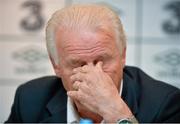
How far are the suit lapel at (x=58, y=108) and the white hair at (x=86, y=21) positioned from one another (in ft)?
0.66

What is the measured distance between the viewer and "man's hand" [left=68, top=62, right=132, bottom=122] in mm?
1133

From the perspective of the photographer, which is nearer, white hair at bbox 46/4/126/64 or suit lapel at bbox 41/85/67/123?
white hair at bbox 46/4/126/64

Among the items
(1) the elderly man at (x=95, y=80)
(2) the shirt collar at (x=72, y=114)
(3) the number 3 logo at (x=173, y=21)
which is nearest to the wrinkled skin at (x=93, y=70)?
(1) the elderly man at (x=95, y=80)

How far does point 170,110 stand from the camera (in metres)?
1.32

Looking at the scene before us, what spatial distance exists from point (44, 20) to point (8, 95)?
1.93 feet

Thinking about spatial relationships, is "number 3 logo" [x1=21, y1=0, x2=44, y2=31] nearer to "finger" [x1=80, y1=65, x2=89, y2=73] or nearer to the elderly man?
the elderly man

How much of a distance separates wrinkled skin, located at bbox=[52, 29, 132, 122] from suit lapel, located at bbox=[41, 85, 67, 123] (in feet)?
0.52

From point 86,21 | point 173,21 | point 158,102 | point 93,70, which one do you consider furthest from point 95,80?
point 173,21

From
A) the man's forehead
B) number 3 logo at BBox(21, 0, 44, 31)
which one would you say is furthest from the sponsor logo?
the man's forehead

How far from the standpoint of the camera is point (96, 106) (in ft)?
3.78

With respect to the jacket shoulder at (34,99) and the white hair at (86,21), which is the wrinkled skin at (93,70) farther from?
the jacket shoulder at (34,99)


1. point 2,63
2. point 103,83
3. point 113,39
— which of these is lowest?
point 2,63

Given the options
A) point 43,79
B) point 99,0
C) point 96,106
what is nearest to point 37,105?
point 43,79

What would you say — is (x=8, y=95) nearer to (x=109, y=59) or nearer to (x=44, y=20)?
(x=44, y=20)
